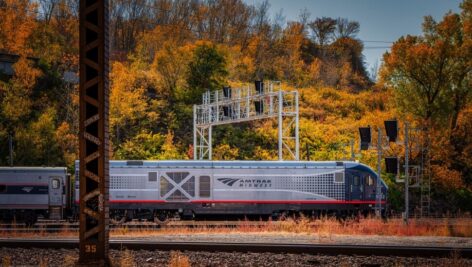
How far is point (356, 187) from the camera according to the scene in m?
33.4

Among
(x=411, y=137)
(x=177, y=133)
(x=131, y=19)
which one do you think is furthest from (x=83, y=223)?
(x=131, y=19)

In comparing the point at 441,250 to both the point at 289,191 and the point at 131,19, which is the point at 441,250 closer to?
the point at 289,191

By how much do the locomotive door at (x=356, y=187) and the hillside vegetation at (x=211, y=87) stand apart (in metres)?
11.2

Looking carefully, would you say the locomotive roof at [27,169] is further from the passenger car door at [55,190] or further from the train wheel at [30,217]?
the train wheel at [30,217]

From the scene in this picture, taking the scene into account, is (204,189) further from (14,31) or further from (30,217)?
(14,31)

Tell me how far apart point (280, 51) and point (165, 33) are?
18598mm

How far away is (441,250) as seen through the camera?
1650 cm

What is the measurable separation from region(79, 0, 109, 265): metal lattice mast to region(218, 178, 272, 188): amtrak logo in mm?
21282

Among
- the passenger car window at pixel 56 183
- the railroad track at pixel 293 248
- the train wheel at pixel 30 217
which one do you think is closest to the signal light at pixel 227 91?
the passenger car window at pixel 56 183

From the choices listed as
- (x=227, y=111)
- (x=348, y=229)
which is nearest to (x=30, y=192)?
(x=227, y=111)

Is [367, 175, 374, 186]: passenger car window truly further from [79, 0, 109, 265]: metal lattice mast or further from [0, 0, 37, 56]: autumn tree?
[0, 0, 37, 56]: autumn tree

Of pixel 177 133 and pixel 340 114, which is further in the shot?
pixel 340 114

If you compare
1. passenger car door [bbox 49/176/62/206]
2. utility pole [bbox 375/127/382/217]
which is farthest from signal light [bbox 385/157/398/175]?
passenger car door [bbox 49/176/62/206]

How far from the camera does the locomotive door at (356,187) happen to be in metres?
33.3
